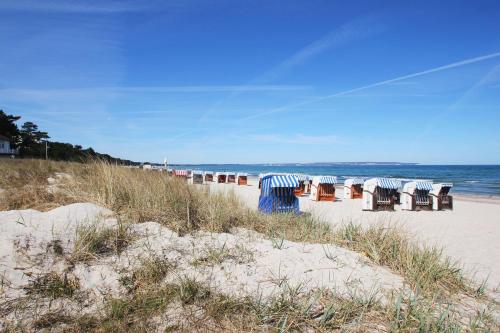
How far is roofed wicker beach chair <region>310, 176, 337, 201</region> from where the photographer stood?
1566 centimetres

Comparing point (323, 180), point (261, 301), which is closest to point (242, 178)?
point (323, 180)

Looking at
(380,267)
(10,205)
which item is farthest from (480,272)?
(10,205)

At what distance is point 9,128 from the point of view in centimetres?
5050

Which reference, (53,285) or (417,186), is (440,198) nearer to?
(417,186)

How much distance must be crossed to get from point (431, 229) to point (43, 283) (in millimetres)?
9117

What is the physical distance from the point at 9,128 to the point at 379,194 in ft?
180

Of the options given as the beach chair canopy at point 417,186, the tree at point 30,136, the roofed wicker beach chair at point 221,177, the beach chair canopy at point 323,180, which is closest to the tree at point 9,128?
the tree at point 30,136

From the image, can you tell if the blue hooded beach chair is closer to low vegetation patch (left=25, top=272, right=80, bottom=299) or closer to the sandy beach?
the sandy beach

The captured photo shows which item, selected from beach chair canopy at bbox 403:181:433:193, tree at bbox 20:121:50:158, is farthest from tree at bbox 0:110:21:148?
beach chair canopy at bbox 403:181:433:193

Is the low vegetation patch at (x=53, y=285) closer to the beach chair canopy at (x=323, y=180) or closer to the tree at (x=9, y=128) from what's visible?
the beach chair canopy at (x=323, y=180)

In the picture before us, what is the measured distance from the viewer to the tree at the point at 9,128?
49.4 m

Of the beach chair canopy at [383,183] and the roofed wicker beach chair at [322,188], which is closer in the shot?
the beach chair canopy at [383,183]

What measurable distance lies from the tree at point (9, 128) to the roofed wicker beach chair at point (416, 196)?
51238 millimetres

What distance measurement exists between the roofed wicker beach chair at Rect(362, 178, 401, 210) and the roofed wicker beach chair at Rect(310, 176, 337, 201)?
2563 millimetres
